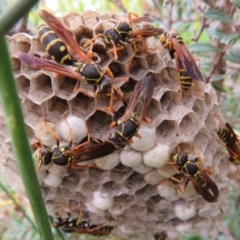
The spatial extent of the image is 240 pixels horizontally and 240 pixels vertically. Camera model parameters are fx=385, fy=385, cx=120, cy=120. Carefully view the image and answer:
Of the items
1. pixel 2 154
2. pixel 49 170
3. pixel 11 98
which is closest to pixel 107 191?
pixel 49 170

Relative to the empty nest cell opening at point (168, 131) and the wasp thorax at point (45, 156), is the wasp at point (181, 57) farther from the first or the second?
the wasp thorax at point (45, 156)

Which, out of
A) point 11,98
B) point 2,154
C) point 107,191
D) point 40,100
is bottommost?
point 107,191

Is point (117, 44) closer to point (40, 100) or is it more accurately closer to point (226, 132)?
point (40, 100)

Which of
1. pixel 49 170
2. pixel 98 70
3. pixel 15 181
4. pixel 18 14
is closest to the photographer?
pixel 18 14

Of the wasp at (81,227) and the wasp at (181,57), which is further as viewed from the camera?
the wasp at (81,227)

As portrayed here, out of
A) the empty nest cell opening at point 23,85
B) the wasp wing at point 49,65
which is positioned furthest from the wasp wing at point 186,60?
the empty nest cell opening at point 23,85

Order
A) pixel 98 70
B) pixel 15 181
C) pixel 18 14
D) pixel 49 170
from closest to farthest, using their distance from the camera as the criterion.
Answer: pixel 18 14, pixel 98 70, pixel 49 170, pixel 15 181
